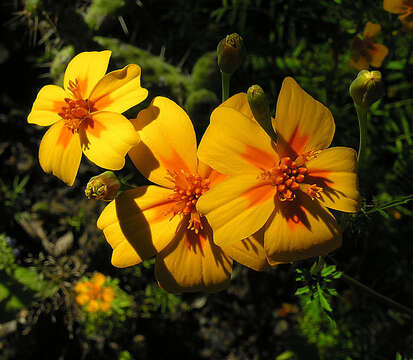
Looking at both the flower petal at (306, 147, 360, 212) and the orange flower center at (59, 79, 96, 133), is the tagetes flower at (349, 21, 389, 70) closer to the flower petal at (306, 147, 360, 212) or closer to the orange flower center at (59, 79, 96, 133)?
the flower petal at (306, 147, 360, 212)

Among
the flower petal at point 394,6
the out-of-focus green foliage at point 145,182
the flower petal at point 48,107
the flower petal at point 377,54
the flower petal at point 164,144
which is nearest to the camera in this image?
the flower petal at point 164,144

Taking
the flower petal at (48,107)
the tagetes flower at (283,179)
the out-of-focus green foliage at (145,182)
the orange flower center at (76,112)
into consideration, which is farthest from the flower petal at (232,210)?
the out-of-focus green foliage at (145,182)

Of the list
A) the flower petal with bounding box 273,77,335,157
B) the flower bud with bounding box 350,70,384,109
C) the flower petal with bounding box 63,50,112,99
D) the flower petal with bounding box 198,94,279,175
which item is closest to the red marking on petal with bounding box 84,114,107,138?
the flower petal with bounding box 63,50,112,99

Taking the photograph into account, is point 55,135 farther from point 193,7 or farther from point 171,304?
point 193,7

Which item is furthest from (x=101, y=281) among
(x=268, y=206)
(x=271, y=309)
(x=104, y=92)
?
(x=268, y=206)

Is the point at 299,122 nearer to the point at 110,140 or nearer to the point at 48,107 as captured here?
the point at 110,140

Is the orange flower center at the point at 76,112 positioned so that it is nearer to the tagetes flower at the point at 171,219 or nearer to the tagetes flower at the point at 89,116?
the tagetes flower at the point at 89,116

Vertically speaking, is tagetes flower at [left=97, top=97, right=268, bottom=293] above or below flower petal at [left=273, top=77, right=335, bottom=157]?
below
